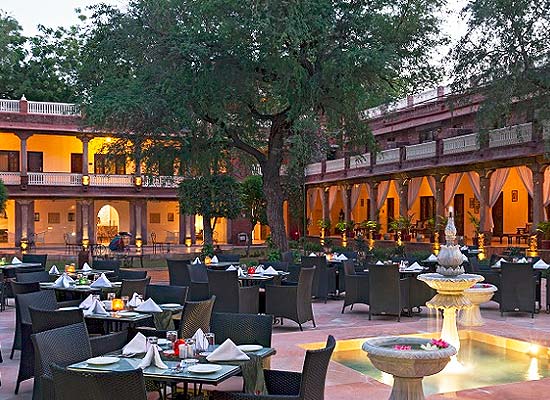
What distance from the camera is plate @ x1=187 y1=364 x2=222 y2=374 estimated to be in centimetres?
461

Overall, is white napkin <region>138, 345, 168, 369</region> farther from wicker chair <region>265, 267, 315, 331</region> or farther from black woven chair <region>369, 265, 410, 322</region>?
black woven chair <region>369, 265, 410, 322</region>

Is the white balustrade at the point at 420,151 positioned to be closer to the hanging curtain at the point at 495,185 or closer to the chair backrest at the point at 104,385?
the hanging curtain at the point at 495,185

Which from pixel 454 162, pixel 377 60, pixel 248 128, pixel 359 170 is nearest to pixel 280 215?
pixel 248 128

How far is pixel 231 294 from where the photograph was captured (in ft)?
32.9

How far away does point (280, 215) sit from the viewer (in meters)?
18.3

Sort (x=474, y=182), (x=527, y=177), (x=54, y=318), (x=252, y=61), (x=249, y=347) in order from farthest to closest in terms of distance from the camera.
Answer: (x=474, y=182) < (x=527, y=177) < (x=252, y=61) < (x=54, y=318) < (x=249, y=347)

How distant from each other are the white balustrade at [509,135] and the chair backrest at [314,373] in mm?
18538

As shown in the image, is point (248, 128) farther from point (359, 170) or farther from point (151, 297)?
point (359, 170)

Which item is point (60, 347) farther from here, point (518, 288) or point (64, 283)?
point (518, 288)

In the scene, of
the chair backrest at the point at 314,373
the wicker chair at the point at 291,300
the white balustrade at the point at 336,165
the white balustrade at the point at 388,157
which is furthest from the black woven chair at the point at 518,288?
the white balustrade at the point at 336,165

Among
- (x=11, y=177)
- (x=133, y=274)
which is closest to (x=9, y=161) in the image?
(x=11, y=177)

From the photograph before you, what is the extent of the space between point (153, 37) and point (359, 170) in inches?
642

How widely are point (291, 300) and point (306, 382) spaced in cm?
575

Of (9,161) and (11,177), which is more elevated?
(9,161)
